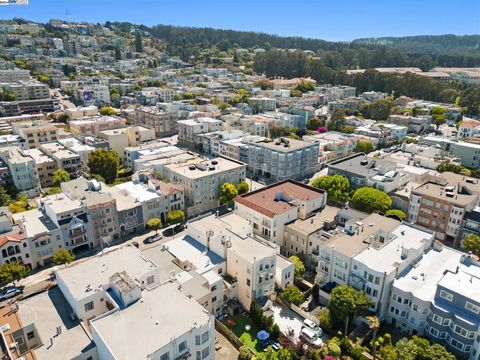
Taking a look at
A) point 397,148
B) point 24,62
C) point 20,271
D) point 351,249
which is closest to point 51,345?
point 20,271

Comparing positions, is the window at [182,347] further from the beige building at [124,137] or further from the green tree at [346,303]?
the beige building at [124,137]

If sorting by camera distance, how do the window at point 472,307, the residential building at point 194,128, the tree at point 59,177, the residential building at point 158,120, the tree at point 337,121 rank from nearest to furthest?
1. the window at point 472,307
2. the tree at point 59,177
3. the residential building at point 194,128
4. the residential building at point 158,120
5. the tree at point 337,121

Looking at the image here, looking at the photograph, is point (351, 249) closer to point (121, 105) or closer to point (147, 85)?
point (121, 105)

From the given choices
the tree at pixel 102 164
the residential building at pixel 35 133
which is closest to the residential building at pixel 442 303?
the tree at pixel 102 164

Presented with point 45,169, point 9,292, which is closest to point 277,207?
point 9,292

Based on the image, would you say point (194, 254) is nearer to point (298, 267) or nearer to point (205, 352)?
point (298, 267)

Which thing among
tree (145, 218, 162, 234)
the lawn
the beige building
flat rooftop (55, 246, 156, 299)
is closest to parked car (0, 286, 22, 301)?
flat rooftop (55, 246, 156, 299)
